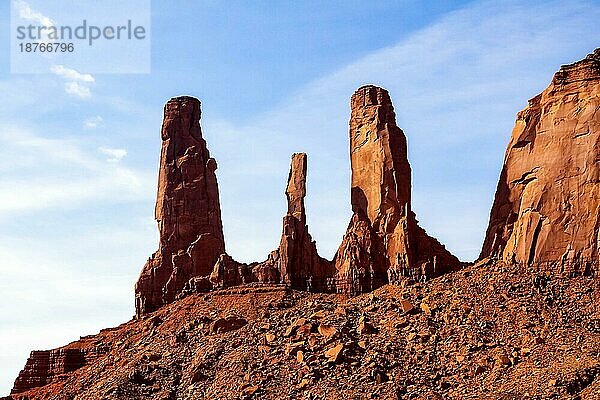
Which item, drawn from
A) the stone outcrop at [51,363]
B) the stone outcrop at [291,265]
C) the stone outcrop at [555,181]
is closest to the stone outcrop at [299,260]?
the stone outcrop at [291,265]

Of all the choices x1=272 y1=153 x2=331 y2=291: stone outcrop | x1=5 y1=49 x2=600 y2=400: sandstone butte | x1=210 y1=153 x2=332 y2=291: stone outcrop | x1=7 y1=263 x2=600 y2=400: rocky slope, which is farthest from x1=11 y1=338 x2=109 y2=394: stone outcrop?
x1=272 y1=153 x2=331 y2=291: stone outcrop

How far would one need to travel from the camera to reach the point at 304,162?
3469 inches

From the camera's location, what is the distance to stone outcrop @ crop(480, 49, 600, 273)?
76.4 metres

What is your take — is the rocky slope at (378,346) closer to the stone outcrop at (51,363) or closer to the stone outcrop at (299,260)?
the stone outcrop at (51,363)

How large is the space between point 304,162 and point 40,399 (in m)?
23.8

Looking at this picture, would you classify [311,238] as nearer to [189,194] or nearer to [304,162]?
[304,162]

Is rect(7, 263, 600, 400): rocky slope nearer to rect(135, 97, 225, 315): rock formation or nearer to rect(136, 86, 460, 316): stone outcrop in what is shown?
rect(136, 86, 460, 316): stone outcrop

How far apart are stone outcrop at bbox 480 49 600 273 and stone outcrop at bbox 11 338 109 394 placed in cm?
2690

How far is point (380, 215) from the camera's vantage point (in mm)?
85188

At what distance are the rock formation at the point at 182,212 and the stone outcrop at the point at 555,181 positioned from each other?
69.0 feet

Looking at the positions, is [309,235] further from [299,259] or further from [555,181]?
[555,181]

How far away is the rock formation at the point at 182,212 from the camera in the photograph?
293 ft

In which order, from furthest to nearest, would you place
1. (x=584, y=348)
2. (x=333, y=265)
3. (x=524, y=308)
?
(x=333, y=265) → (x=524, y=308) → (x=584, y=348)

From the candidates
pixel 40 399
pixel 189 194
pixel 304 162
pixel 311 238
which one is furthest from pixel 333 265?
pixel 40 399
